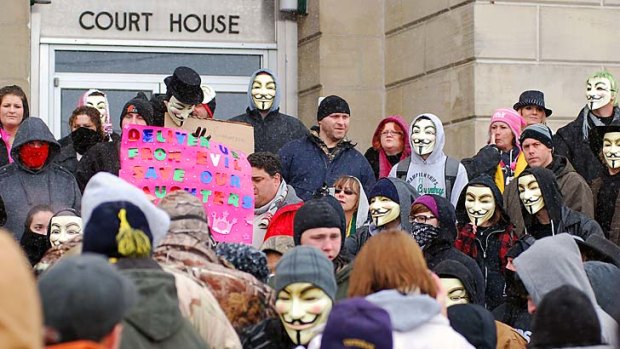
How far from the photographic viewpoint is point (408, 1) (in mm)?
17188

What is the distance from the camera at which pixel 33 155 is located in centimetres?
1102

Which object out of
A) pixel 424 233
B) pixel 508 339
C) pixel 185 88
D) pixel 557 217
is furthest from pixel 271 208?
pixel 508 339

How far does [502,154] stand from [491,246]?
2.45 metres

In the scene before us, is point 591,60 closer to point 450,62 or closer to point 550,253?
point 450,62

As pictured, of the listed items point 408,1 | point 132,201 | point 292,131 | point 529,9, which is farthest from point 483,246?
point 408,1

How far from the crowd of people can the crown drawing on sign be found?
314 millimetres

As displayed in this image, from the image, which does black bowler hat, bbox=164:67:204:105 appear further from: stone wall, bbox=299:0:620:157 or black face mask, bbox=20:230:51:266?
stone wall, bbox=299:0:620:157

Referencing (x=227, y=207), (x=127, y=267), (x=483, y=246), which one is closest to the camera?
(x=127, y=267)

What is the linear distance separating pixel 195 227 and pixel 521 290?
2.28 metres

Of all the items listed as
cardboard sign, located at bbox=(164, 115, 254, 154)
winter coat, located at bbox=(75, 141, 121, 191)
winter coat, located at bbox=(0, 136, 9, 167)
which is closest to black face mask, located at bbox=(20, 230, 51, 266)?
winter coat, located at bbox=(75, 141, 121, 191)

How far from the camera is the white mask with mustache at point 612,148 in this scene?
38.0ft

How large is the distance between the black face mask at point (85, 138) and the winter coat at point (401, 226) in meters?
2.22

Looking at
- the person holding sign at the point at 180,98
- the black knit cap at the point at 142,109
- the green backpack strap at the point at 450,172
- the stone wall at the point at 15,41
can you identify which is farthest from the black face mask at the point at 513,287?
the stone wall at the point at 15,41

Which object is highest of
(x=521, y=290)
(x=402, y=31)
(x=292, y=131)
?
(x=402, y=31)
